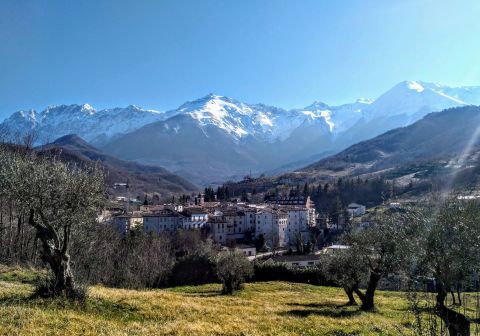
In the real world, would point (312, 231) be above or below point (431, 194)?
below

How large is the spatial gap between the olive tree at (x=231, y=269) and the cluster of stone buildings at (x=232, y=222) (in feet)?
274

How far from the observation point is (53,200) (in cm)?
2055

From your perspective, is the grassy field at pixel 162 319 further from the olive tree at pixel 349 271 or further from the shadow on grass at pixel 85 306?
the olive tree at pixel 349 271

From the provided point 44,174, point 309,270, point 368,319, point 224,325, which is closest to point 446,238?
point 368,319

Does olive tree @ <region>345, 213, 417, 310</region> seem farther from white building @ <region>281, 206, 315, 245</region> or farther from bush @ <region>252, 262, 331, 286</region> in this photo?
white building @ <region>281, 206, 315, 245</region>

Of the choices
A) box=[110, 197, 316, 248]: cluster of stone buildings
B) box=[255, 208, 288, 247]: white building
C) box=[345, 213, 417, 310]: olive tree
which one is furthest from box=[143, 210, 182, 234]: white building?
box=[345, 213, 417, 310]: olive tree

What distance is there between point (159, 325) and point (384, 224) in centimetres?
1887

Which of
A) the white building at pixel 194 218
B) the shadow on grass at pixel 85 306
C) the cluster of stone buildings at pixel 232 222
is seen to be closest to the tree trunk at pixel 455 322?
the shadow on grass at pixel 85 306

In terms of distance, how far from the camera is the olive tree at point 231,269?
1730 inches

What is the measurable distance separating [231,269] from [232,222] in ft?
329

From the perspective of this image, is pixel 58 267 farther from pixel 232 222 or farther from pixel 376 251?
pixel 232 222

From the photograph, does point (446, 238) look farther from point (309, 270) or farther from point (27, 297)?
point (309, 270)

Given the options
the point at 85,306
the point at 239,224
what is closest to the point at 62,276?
the point at 85,306

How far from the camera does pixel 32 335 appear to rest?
14.7 meters
